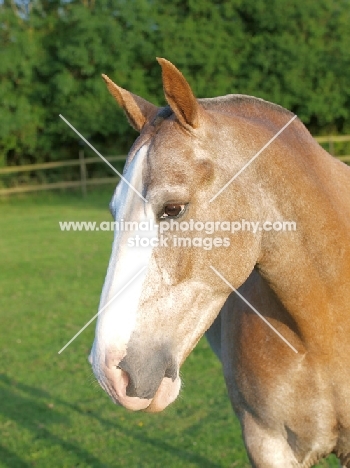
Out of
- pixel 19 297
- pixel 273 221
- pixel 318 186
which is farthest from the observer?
pixel 19 297

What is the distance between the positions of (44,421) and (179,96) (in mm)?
3639

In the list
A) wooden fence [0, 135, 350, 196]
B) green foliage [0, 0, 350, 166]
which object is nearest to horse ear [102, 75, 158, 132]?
wooden fence [0, 135, 350, 196]

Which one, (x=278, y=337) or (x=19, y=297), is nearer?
(x=278, y=337)

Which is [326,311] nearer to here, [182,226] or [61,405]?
[182,226]

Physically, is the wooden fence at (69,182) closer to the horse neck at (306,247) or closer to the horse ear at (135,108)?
the horse neck at (306,247)

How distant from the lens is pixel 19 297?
8711 millimetres

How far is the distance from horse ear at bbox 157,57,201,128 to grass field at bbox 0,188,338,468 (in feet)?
4.71

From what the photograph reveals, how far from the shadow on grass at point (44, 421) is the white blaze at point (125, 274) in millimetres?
2577

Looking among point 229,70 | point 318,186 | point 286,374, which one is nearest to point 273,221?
point 318,186

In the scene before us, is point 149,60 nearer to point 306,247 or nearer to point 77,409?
point 77,409

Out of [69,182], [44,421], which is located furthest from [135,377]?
[69,182]

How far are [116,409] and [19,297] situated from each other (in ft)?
13.8

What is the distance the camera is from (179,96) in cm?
184

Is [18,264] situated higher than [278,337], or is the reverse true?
[278,337]
